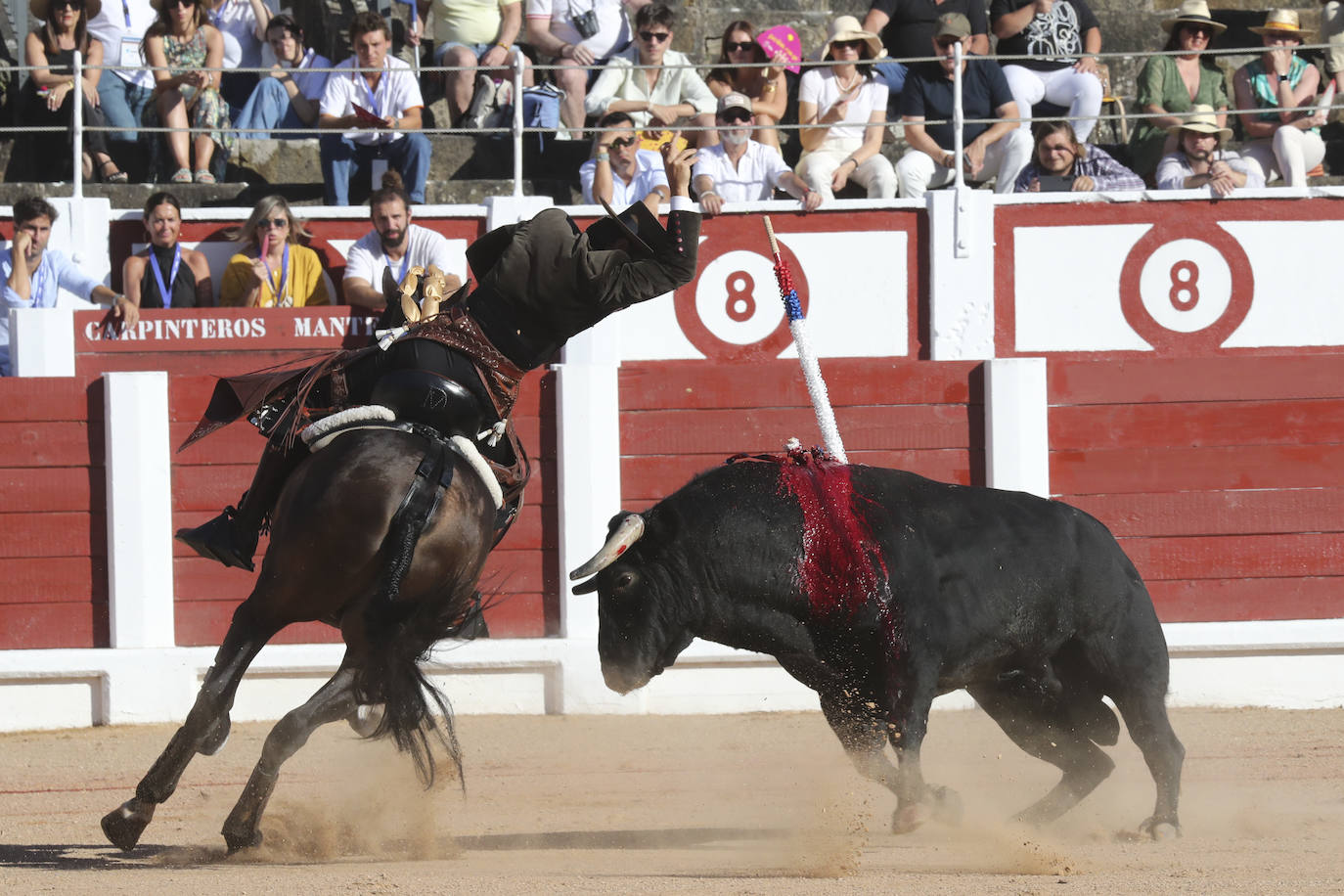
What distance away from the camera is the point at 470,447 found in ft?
15.1

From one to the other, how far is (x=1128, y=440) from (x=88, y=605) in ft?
15.2

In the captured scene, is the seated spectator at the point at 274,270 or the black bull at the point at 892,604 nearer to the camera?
the black bull at the point at 892,604

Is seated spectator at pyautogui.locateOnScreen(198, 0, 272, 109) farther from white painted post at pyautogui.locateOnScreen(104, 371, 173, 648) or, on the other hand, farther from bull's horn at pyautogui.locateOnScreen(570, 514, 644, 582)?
bull's horn at pyautogui.locateOnScreen(570, 514, 644, 582)

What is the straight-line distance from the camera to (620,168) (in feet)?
29.1

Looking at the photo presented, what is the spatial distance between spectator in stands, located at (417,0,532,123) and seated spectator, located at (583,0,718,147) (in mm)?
A: 564

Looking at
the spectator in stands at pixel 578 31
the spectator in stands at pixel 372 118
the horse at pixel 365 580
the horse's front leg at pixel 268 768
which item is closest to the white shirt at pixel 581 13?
the spectator in stands at pixel 578 31

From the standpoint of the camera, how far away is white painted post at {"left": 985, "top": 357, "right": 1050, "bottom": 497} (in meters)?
7.45

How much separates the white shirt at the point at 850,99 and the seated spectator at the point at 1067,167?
89 centimetres

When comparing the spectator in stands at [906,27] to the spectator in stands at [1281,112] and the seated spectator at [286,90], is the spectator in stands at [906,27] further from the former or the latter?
the seated spectator at [286,90]

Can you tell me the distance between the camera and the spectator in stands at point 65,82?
9.30 metres

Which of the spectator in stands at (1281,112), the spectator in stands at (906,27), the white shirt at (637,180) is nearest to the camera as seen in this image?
the white shirt at (637,180)

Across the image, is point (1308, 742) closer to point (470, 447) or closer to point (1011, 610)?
point (1011, 610)

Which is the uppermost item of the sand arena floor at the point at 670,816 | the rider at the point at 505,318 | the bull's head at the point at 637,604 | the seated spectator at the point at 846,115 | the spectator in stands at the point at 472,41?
the spectator in stands at the point at 472,41

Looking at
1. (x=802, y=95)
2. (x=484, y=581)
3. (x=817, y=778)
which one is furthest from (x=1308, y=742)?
(x=802, y=95)
